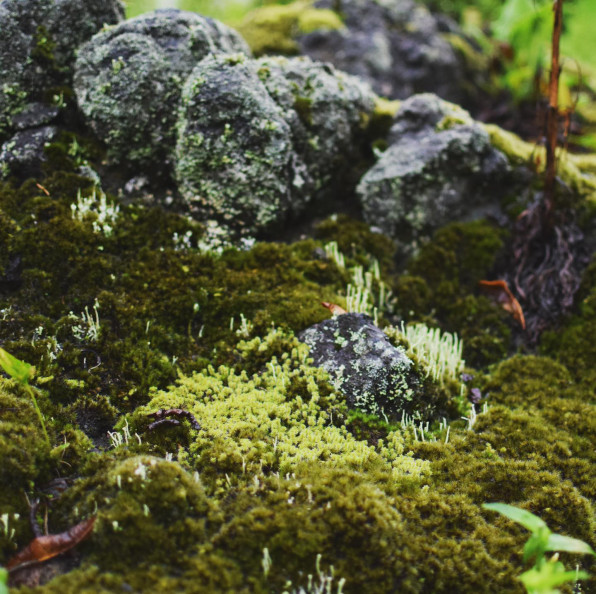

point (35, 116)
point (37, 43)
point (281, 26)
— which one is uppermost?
point (281, 26)

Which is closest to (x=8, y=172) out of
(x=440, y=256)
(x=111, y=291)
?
(x=111, y=291)

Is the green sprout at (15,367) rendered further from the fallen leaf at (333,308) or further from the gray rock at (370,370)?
the fallen leaf at (333,308)

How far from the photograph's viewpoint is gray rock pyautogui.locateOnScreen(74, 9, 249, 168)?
617 centimetres

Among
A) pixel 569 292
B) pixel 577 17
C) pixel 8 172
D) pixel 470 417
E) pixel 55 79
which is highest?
pixel 577 17

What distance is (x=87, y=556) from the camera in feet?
9.44

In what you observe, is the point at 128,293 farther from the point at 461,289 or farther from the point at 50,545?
the point at 461,289

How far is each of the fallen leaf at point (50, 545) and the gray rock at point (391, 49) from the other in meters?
10.3

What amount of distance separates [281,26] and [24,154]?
7.48 meters

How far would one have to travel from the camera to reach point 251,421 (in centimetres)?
427

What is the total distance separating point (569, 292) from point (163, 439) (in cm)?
538

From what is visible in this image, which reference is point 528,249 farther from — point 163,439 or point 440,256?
point 163,439

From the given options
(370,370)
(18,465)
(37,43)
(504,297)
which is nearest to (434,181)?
(504,297)

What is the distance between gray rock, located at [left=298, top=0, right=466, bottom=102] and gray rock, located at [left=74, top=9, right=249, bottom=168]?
16.9 ft

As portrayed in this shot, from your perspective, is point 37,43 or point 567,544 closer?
point 567,544
